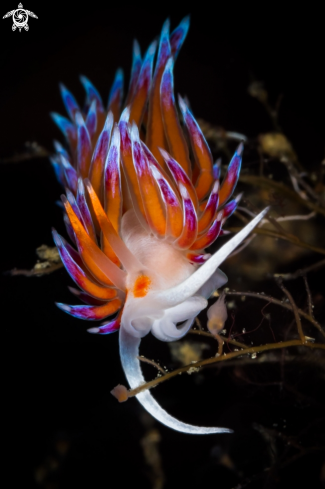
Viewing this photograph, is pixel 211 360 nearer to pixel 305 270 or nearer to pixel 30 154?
pixel 305 270

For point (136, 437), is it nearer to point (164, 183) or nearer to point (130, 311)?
point (130, 311)

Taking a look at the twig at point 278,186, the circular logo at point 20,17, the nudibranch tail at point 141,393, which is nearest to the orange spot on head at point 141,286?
the nudibranch tail at point 141,393

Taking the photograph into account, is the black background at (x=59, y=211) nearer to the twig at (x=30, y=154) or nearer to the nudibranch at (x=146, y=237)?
the twig at (x=30, y=154)

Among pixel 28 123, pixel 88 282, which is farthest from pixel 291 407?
pixel 28 123

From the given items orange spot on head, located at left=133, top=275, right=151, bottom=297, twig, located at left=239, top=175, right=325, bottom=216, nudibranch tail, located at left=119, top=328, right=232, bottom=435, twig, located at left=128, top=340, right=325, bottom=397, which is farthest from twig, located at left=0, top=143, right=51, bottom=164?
twig, located at left=128, top=340, right=325, bottom=397

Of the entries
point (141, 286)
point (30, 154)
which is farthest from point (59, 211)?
point (141, 286)

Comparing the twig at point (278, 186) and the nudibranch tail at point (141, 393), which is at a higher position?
the twig at point (278, 186)

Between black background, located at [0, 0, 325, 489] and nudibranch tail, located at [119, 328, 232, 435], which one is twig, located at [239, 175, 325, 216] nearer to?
black background, located at [0, 0, 325, 489]

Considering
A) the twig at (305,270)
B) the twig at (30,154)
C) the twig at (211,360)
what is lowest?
the twig at (305,270)
